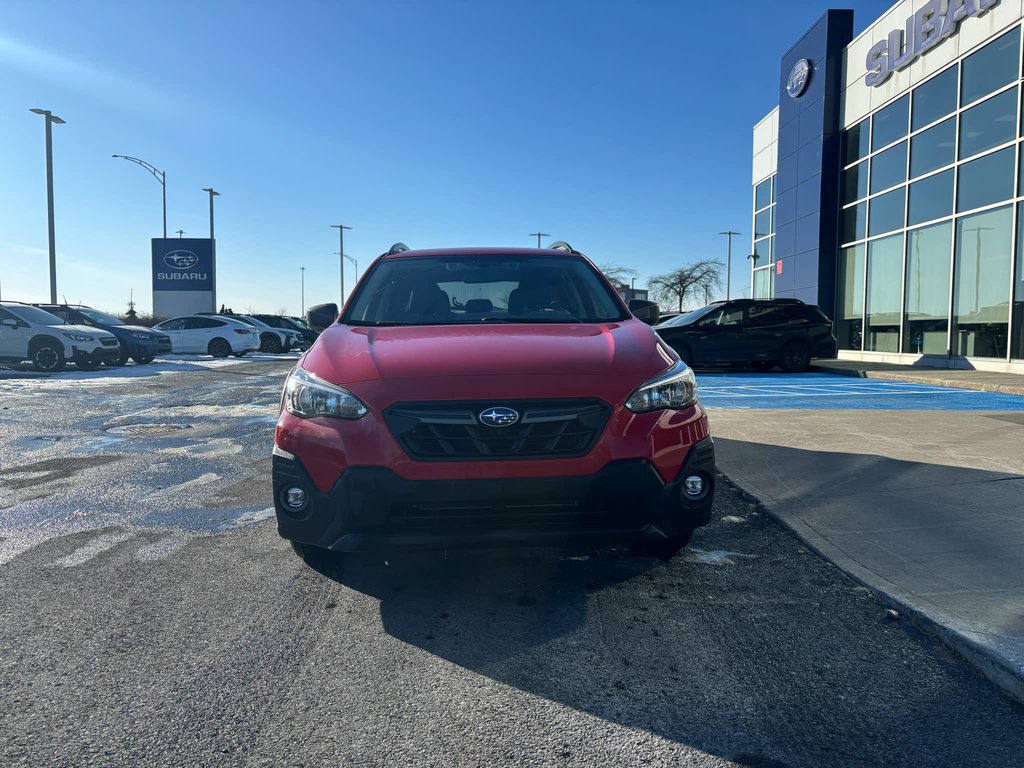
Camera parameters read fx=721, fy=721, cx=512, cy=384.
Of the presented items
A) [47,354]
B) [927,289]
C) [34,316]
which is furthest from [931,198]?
[34,316]

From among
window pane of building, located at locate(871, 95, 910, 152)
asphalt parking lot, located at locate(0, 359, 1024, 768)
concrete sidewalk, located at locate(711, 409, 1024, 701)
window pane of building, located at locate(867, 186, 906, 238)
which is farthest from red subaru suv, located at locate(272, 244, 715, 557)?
window pane of building, located at locate(871, 95, 910, 152)

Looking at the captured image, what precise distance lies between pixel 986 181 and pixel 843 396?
23.0 feet

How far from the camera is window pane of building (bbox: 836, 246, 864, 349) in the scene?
19.5m

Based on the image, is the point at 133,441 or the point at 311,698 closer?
the point at 311,698

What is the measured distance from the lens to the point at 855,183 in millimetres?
19859

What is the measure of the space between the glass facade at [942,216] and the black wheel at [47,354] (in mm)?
19355

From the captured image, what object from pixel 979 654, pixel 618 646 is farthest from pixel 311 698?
pixel 979 654

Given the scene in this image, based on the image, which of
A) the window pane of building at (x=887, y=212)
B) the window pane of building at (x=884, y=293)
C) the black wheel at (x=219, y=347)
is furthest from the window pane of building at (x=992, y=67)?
the black wheel at (x=219, y=347)

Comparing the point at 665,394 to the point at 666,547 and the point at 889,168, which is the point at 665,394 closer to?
the point at 666,547

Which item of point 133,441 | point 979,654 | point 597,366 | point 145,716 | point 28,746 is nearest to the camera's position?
point 28,746

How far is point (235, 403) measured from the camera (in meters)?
10.3

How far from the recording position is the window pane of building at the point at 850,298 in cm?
1955

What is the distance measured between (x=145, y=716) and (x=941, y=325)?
17.4 meters

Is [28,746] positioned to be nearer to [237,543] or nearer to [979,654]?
[237,543]
